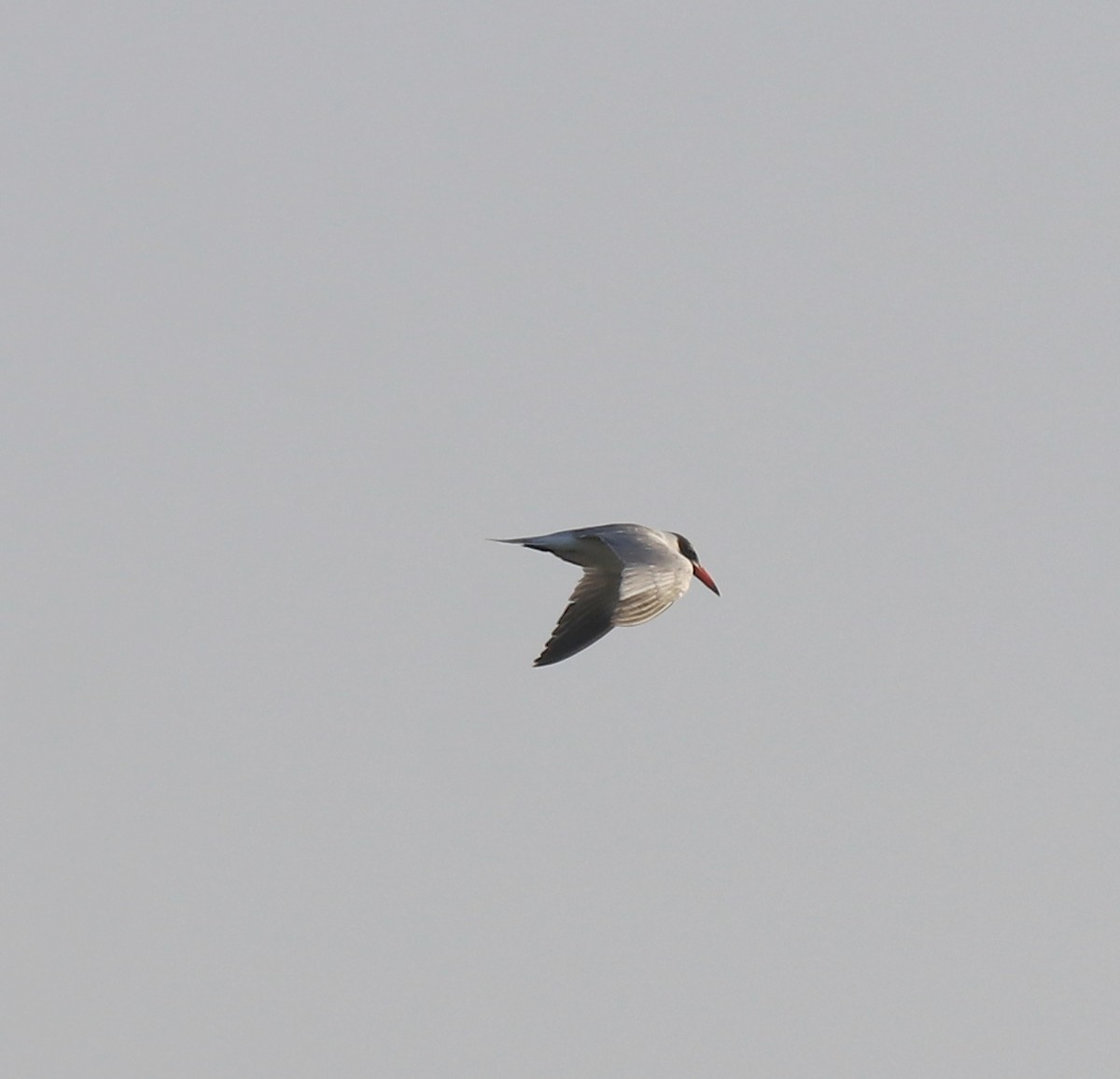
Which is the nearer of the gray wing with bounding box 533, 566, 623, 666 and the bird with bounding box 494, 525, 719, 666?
the bird with bounding box 494, 525, 719, 666

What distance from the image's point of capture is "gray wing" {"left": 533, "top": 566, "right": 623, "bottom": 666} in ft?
137

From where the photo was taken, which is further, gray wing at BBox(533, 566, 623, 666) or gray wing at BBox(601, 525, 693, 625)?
gray wing at BBox(533, 566, 623, 666)

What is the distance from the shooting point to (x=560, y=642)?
42.2 m

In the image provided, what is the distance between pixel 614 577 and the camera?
144ft

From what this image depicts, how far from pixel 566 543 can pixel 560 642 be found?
10.5ft

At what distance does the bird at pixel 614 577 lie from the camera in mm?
38875

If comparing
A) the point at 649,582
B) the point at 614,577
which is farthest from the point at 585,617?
the point at 649,582

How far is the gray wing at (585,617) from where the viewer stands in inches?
1646

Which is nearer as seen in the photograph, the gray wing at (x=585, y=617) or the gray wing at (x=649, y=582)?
the gray wing at (x=649, y=582)

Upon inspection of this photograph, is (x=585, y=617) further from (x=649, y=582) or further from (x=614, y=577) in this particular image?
(x=649, y=582)

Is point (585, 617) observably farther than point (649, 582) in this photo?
Yes

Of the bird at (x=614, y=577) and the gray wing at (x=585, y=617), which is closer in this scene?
the bird at (x=614, y=577)

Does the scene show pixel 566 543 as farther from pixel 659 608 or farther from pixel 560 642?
pixel 659 608

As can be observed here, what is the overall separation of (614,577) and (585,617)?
121cm
